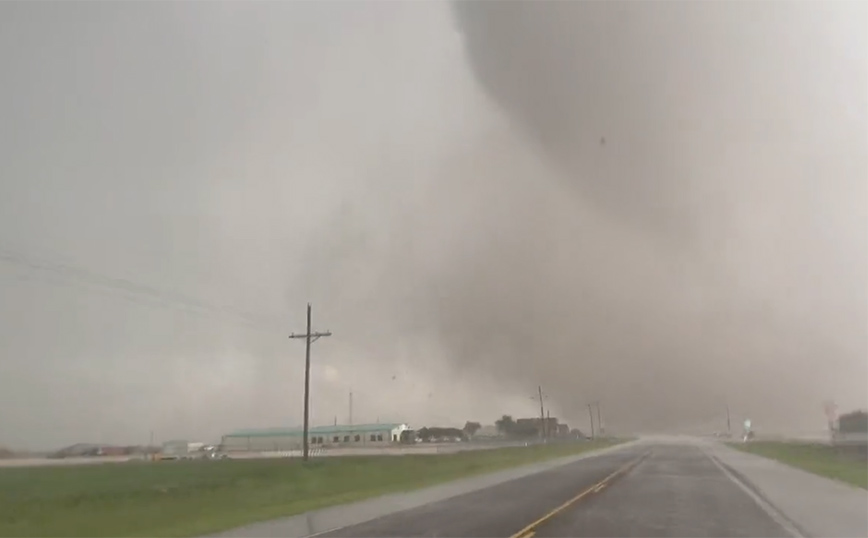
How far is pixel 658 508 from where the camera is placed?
2144cm

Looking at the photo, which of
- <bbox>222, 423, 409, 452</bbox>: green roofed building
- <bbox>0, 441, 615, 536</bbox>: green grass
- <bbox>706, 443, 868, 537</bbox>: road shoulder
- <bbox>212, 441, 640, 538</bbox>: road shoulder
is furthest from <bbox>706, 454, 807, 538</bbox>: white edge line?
<bbox>222, 423, 409, 452</bbox>: green roofed building

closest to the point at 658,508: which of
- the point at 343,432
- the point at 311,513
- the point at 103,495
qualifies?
the point at 311,513

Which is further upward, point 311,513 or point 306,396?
point 306,396

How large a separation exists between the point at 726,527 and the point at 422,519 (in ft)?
24.5

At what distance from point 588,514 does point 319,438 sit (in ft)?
268

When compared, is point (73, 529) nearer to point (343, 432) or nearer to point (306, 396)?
point (306, 396)

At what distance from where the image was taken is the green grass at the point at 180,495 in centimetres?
2017

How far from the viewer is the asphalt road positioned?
1638 centimetres

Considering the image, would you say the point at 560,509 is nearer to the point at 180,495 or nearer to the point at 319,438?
the point at 180,495

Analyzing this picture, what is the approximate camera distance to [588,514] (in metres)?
19.8

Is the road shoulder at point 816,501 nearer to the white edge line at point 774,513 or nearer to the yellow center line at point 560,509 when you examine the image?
the white edge line at point 774,513

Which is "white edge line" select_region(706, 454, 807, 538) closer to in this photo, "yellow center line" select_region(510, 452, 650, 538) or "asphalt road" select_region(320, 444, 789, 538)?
"asphalt road" select_region(320, 444, 789, 538)

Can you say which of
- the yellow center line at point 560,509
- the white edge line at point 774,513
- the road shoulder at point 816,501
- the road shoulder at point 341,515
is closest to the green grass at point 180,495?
the road shoulder at point 341,515

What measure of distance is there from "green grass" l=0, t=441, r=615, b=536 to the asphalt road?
4886mm
